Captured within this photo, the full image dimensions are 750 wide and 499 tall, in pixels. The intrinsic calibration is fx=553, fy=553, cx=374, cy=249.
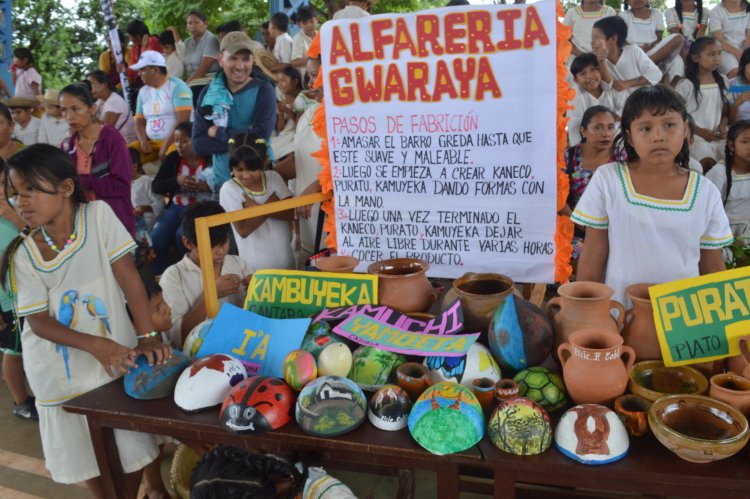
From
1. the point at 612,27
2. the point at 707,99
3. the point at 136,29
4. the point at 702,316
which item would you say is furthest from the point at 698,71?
the point at 136,29

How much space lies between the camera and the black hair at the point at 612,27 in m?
4.41

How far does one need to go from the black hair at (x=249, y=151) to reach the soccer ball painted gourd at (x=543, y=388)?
6.64ft

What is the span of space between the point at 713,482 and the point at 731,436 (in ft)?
0.37

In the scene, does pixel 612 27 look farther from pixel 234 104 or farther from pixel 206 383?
pixel 206 383

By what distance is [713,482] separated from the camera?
49.3 inches

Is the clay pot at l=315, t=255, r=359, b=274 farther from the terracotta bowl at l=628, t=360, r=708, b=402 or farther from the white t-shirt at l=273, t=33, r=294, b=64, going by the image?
the white t-shirt at l=273, t=33, r=294, b=64

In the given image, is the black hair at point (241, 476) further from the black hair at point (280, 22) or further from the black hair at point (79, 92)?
the black hair at point (280, 22)

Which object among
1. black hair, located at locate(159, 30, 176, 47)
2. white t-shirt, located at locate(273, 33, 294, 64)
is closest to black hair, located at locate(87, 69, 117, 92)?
black hair, located at locate(159, 30, 176, 47)

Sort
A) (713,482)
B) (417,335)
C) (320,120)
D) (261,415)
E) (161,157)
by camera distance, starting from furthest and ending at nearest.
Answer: (161,157) → (320,120) → (417,335) → (261,415) → (713,482)

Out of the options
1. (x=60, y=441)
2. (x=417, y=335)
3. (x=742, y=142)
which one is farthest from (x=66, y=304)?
(x=742, y=142)

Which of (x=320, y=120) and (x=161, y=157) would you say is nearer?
(x=320, y=120)

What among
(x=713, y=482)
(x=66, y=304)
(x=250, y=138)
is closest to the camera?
(x=713, y=482)

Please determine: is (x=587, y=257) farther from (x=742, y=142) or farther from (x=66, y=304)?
(x=742, y=142)

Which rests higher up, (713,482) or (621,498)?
(713,482)
